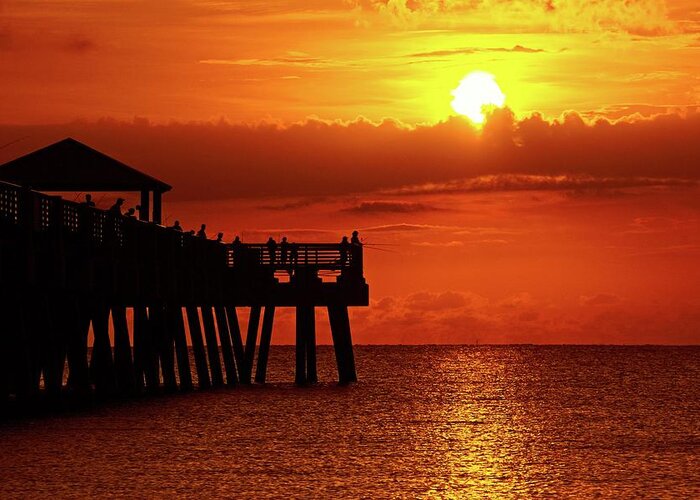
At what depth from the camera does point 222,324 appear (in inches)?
1973

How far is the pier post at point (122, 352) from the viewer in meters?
36.4

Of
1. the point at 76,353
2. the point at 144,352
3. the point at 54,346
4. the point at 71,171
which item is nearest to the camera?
the point at 54,346

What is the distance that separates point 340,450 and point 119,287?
7.45m

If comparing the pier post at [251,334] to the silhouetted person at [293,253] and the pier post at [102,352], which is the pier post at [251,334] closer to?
the silhouetted person at [293,253]

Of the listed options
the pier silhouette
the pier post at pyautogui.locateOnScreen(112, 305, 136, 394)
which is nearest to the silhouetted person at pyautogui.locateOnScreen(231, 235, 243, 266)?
the pier silhouette

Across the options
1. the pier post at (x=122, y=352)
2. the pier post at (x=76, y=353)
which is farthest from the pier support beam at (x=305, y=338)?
the pier post at (x=76, y=353)

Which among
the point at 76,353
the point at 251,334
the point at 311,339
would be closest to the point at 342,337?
the point at 311,339

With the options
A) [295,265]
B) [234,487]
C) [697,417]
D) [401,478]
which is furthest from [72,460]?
[697,417]

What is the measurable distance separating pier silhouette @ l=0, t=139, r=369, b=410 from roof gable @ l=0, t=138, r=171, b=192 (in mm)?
30

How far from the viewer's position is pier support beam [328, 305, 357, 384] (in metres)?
50.3

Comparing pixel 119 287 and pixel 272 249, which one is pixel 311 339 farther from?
pixel 119 287

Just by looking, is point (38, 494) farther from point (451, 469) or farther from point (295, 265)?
point (295, 265)

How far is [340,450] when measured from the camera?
31.8 meters

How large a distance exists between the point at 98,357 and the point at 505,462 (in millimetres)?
11213
